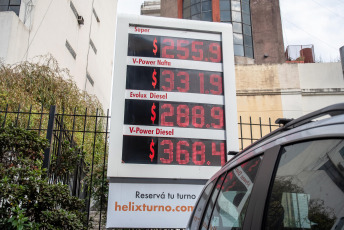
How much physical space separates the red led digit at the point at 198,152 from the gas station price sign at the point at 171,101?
2 centimetres

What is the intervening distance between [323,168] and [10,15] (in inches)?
600

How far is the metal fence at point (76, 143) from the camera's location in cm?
632

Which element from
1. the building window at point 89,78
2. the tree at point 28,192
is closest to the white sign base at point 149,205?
the tree at point 28,192

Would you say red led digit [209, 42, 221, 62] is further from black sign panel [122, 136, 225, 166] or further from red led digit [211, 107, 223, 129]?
black sign panel [122, 136, 225, 166]

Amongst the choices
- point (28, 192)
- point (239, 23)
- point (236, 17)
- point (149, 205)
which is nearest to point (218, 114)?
point (149, 205)

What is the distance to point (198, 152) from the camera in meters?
5.64

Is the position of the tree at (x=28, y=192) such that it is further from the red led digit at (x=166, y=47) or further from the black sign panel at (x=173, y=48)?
the red led digit at (x=166, y=47)

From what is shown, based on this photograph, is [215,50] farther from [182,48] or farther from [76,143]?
[76,143]

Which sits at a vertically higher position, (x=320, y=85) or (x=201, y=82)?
(x=320, y=85)

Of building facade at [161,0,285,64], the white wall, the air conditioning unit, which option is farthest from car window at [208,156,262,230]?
the air conditioning unit

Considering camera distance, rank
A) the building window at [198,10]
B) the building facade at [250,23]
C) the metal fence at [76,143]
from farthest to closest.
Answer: the building window at [198,10], the building facade at [250,23], the metal fence at [76,143]

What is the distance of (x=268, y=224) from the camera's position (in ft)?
5.31

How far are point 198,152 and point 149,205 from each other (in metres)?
1.23

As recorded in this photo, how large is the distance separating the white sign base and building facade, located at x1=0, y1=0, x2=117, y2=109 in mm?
10591
